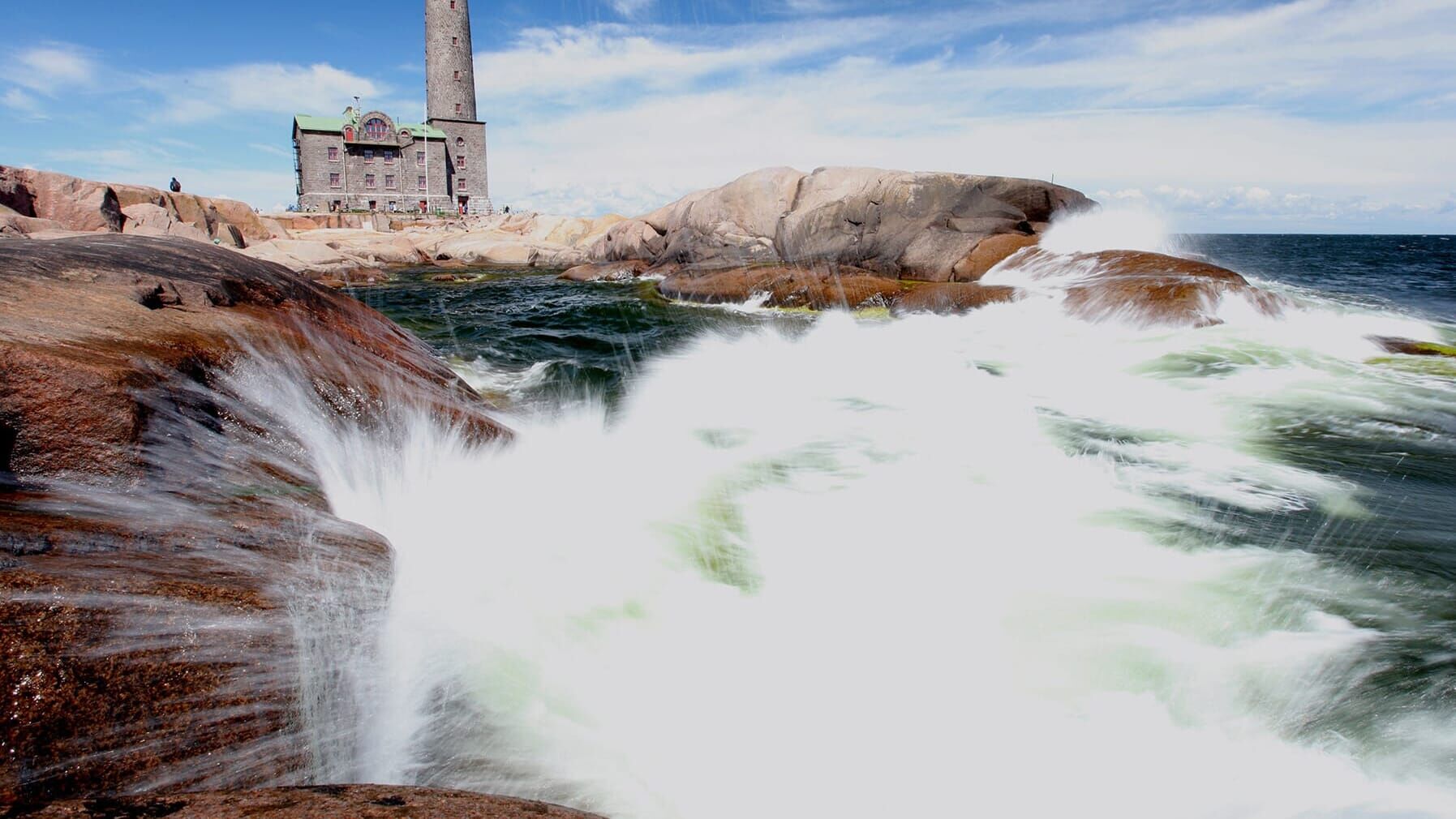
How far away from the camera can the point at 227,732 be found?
7.11 feet

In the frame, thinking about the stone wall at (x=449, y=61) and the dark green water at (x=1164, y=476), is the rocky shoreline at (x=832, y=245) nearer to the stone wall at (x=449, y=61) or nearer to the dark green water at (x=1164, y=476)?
→ the dark green water at (x=1164, y=476)

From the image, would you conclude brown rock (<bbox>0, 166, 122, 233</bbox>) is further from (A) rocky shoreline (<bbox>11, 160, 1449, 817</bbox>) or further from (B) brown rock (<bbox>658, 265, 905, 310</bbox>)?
(A) rocky shoreline (<bbox>11, 160, 1449, 817</bbox>)

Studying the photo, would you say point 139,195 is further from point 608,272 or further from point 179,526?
point 179,526

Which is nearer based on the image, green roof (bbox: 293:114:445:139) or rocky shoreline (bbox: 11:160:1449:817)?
rocky shoreline (bbox: 11:160:1449:817)

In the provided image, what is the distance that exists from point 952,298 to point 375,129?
61897 mm

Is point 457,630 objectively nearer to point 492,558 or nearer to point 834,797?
point 492,558

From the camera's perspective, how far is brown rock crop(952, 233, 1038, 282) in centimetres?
1712

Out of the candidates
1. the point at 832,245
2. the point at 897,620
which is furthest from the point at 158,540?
the point at 832,245

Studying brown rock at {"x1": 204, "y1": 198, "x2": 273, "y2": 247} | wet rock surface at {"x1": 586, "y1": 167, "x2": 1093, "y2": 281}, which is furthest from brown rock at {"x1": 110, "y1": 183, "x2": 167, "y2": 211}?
wet rock surface at {"x1": 586, "y1": 167, "x2": 1093, "y2": 281}

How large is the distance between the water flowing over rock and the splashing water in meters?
0.29

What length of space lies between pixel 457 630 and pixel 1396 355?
1319 centimetres

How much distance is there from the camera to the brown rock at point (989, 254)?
674 inches

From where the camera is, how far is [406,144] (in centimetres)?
6347

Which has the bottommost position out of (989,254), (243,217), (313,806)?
(313,806)
